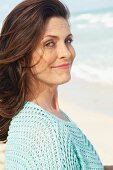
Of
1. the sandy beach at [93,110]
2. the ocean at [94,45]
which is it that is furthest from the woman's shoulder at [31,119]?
Result: the ocean at [94,45]

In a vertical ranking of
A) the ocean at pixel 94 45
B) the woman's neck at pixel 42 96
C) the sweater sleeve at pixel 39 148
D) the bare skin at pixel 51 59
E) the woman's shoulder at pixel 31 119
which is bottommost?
the sweater sleeve at pixel 39 148

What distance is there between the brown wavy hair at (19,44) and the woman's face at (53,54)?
0.02 meters

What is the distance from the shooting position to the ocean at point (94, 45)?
11.3m

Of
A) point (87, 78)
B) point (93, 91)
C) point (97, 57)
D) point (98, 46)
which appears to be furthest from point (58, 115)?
point (98, 46)

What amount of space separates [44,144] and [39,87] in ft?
0.87

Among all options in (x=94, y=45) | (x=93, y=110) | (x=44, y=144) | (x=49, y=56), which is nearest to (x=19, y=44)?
(x=49, y=56)

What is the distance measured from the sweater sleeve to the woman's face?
0.58ft

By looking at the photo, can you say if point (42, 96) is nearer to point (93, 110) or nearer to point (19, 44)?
point (19, 44)

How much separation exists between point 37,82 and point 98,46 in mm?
12860

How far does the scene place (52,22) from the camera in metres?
1.85

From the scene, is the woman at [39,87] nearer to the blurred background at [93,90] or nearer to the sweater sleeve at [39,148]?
the sweater sleeve at [39,148]

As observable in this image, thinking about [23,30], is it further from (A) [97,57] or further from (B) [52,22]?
(A) [97,57]

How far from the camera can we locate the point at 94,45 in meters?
14.8

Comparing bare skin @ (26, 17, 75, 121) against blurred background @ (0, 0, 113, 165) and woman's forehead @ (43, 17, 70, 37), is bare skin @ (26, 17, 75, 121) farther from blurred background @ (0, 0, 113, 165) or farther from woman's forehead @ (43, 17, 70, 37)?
blurred background @ (0, 0, 113, 165)
